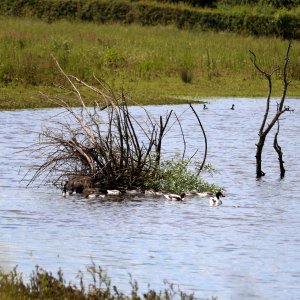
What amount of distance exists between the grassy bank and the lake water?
10.5 metres

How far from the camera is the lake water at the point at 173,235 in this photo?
12.3 m

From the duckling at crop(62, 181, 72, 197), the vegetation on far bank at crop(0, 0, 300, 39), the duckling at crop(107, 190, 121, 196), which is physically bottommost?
the vegetation on far bank at crop(0, 0, 300, 39)

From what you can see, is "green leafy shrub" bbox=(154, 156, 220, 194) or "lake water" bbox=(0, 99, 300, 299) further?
"green leafy shrub" bbox=(154, 156, 220, 194)

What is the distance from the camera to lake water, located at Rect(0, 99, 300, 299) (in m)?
12.3

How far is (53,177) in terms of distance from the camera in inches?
786

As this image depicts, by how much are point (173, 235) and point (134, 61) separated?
23.2 meters

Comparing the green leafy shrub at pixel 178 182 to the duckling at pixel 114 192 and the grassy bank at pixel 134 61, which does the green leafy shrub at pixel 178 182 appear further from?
the grassy bank at pixel 134 61

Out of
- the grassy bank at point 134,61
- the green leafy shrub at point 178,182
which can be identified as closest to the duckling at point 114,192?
the green leafy shrub at point 178,182

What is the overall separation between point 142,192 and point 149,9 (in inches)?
1399

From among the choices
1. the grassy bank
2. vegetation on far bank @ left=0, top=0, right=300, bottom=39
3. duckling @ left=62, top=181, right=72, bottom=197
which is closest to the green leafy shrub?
duckling @ left=62, top=181, right=72, bottom=197

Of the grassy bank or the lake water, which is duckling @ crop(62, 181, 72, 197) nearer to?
the lake water

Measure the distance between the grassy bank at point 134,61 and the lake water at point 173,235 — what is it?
1053 cm

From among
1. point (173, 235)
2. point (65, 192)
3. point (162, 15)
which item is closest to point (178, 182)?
point (65, 192)

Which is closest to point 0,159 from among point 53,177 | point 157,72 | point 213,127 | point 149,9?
point 53,177
